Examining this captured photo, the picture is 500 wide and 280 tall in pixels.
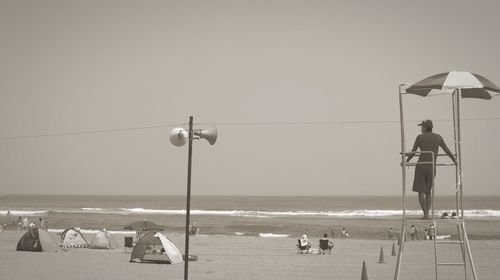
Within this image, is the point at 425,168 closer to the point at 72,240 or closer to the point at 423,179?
the point at 423,179

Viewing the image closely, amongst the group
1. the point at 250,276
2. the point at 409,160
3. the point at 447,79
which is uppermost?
the point at 447,79

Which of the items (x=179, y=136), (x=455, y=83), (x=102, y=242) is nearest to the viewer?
(x=455, y=83)

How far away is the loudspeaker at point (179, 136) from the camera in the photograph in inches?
362

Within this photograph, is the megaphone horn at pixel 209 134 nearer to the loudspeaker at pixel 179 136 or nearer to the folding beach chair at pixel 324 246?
the loudspeaker at pixel 179 136

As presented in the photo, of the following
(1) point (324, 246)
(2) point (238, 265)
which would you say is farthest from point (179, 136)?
(1) point (324, 246)

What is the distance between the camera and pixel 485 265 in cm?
2427

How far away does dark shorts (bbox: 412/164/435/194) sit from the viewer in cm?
769

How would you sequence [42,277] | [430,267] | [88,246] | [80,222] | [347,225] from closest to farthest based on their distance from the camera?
[42,277] < [430,267] < [88,246] < [347,225] < [80,222]

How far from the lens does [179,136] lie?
9203 millimetres

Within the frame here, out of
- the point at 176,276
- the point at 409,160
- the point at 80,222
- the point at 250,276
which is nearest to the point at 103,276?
the point at 176,276

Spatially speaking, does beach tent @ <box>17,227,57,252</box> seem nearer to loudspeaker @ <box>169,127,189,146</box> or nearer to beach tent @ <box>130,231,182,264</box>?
beach tent @ <box>130,231,182,264</box>

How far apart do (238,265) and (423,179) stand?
16.5 metres

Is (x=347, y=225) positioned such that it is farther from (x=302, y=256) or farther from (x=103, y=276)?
(x=103, y=276)

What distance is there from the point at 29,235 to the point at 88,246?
11.3ft
